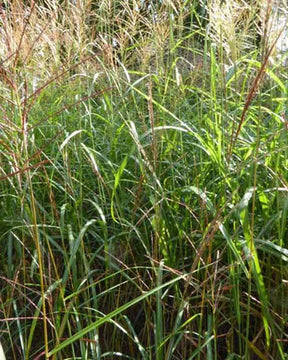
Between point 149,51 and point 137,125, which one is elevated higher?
point 149,51

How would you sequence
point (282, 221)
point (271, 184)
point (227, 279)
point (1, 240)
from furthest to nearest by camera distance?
point (1, 240) < point (271, 184) < point (227, 279) < point (282, 221)

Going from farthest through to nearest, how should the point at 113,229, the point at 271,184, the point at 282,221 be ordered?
the point at 113,229 < the point at 271,184 < the point at 282,221

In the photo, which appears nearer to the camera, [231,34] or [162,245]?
[231,34]

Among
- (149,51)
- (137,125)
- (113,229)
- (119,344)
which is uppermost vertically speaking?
(149,51)

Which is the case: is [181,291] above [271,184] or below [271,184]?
below

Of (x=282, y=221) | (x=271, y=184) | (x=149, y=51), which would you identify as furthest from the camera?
(x=149, y=51)

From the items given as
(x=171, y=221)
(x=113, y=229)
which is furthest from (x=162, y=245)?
(x=113, y=229)

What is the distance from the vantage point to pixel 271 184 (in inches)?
96.9

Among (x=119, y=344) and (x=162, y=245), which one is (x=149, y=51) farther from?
(x=119, y=344)

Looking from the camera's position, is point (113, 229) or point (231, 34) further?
point (113, 229)

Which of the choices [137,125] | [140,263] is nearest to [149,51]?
[137,125]

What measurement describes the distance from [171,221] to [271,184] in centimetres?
40

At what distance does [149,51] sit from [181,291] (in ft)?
4.08

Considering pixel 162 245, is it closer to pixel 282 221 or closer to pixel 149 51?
pixel 282 221
